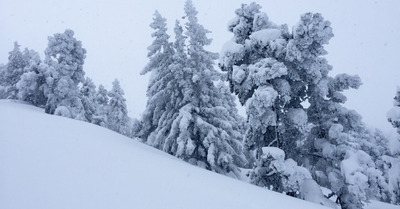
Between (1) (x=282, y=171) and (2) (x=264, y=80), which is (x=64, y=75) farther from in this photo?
(1) (x=282, y=171)

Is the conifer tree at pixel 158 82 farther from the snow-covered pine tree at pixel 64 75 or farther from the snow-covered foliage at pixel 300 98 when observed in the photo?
the snow-covered pine tree at pixel 64 75

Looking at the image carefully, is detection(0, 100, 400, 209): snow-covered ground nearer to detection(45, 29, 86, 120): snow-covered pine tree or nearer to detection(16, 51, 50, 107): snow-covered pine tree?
detection(45, 29, 86, 120): snow-covered pine tree

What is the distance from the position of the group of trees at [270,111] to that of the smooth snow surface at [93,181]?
469 centimetres

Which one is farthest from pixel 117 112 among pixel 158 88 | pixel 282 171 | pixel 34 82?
pixel 282 171

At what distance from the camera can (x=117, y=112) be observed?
4212cm

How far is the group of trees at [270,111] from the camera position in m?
11.4

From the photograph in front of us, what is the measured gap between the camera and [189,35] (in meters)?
18.6

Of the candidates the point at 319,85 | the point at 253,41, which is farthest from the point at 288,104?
the point at 253,41

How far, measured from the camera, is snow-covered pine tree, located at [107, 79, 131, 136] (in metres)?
41.6

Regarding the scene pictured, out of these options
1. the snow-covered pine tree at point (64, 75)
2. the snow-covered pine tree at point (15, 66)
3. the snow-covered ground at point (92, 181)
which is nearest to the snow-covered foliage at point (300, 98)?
the snow-covered ground at point (92, 181)

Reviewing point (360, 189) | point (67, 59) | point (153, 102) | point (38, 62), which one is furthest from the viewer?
point (38, 62)

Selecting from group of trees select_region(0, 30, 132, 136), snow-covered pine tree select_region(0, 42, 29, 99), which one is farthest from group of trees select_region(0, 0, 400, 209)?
snow-covered pine tree select_region(0, 42, 29, 99)

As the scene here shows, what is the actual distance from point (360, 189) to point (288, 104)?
433 cm

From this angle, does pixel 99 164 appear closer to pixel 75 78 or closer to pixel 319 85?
pixel 319 85
